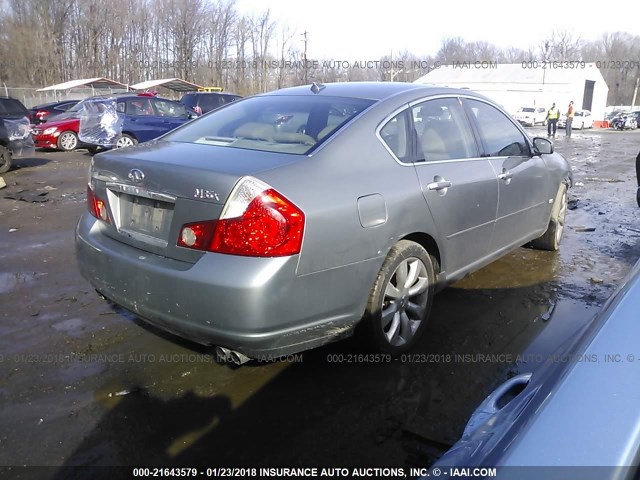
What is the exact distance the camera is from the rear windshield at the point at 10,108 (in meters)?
12.1

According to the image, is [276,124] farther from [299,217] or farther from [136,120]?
[136,120]

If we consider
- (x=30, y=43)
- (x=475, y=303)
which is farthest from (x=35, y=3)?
(x=475, y=303)

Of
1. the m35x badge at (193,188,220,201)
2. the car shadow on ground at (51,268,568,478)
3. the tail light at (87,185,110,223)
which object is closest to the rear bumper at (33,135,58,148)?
the tail light at (87,185,110,223)

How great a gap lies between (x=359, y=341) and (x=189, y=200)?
4.22ft

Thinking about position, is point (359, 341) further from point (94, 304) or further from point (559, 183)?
point (559, 183)

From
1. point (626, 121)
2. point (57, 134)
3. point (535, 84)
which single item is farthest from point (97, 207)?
point (535, 84)

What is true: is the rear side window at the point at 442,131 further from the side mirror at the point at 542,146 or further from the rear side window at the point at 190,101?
the rear side window at the point at 190,101

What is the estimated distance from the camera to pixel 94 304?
4047mm

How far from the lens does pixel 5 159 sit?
1145 centimetres

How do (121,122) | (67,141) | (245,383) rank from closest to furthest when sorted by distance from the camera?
(245,383), (121,122), (67,141)

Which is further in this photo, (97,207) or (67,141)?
(67,141)

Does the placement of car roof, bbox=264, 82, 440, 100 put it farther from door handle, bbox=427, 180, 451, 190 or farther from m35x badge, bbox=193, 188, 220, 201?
m35x badge, bbox=193, 188, 220, 201

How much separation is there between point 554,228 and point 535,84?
195 ft

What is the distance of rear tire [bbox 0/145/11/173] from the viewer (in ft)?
37.2
